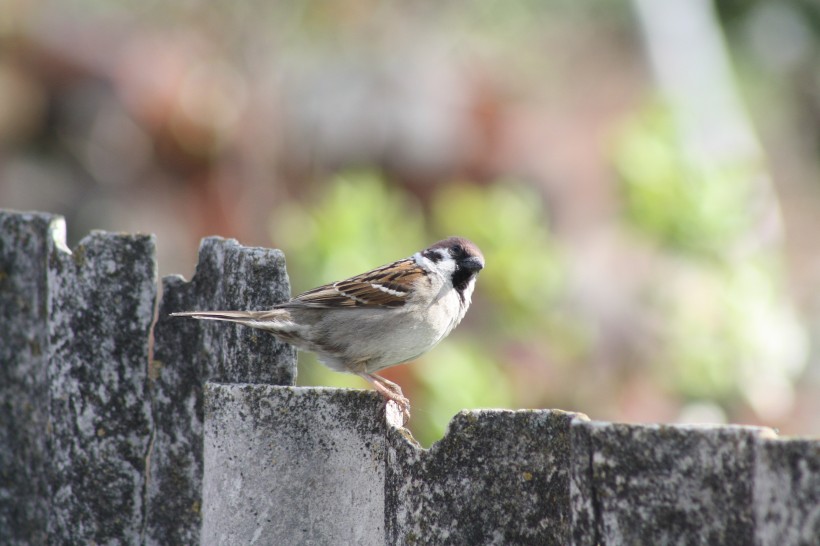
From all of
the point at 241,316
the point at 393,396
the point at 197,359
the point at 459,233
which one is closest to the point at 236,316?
A: the point at 241,316

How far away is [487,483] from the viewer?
2.23 m

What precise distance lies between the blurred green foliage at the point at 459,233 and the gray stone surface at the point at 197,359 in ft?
10.9

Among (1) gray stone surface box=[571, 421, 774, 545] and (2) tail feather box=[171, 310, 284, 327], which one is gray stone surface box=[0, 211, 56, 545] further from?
(1) gray stone surface box=[571, 421, 774, 545]

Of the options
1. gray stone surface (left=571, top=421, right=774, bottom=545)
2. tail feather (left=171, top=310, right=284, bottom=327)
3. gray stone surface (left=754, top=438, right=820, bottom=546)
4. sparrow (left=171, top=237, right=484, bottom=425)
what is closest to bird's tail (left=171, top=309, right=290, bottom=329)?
tail feather (left=171, top=310, right=284, bottom=327)

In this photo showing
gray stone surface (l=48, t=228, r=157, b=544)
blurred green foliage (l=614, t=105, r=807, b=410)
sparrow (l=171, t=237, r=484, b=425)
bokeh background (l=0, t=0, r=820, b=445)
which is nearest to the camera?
gray stone surface (l=48, t=228, r=157, b=544)

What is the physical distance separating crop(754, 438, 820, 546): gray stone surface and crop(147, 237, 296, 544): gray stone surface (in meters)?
1.30

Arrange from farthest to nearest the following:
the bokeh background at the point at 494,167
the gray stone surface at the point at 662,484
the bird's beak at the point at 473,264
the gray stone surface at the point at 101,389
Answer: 1. the bokeh background at the point at 494,167
2. the bird's beak at the point at 473,264
3. the gray stone surface at the point at 101,389
4. the gray stone surface at the point at 662,484

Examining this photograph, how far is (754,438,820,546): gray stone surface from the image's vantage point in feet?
5.42

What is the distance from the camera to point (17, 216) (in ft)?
10.1

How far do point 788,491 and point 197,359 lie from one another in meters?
1.66

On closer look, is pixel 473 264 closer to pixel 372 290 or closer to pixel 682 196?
pixel 372 290

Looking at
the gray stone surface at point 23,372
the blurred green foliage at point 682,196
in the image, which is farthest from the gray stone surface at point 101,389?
the blurred green foliage at point 682,196

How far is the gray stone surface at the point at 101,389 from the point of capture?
9.04ft

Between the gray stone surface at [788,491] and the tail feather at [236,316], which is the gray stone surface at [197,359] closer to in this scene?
the tail feather at [236,316]
